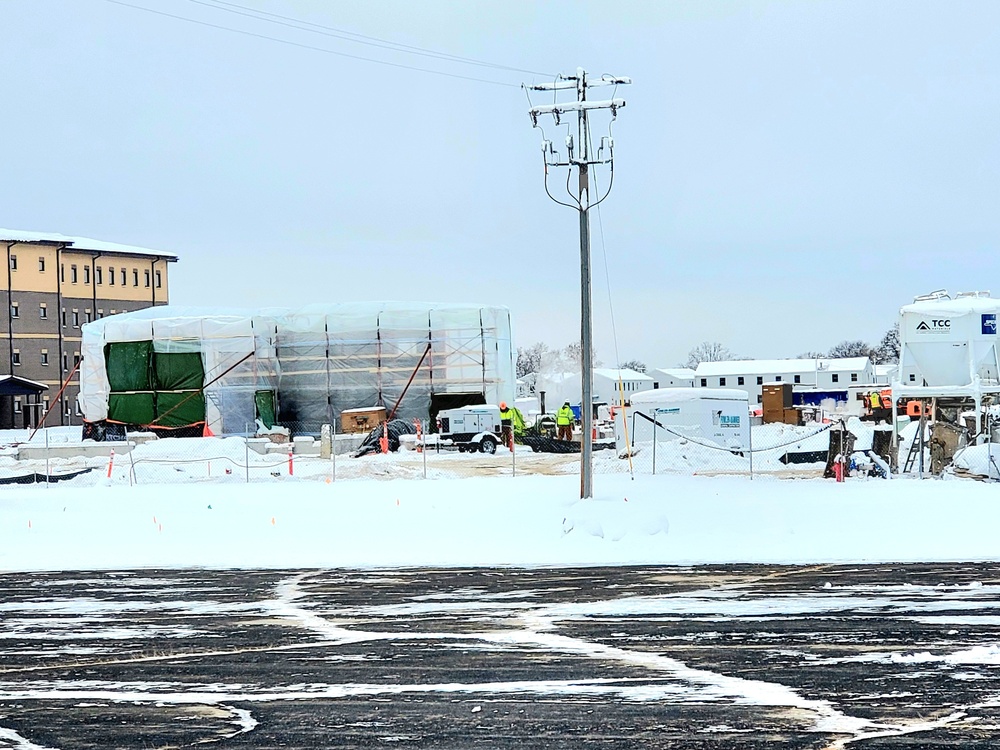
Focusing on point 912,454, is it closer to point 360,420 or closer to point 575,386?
point 360,420

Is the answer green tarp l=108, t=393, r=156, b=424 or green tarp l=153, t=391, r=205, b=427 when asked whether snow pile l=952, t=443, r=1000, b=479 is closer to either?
green tarp l=153, t=391, r=205, b=427

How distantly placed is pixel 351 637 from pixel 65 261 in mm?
89542

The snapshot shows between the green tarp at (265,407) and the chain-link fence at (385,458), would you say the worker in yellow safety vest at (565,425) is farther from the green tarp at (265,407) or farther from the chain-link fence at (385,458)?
the green tarp at (265,407)

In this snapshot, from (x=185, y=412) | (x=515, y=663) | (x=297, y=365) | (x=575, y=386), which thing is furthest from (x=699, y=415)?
(x=575, y=386)

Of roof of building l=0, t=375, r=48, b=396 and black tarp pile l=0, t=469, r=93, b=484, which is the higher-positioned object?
roof of building l=0, t=375, r=48, b=396

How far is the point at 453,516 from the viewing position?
2127 cm

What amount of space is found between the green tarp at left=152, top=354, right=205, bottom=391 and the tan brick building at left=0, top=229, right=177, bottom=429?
3380cm

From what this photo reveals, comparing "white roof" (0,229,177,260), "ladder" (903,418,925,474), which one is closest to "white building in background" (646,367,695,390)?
"white roof" (0,229,177,260)

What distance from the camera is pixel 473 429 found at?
46.2 meters

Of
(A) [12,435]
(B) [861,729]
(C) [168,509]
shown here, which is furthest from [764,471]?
(A) [12,435]

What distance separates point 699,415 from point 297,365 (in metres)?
22.4

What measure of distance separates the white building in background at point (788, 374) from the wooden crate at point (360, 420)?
300 ft

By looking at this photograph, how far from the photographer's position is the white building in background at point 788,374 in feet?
454

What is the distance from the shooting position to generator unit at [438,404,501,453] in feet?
149
